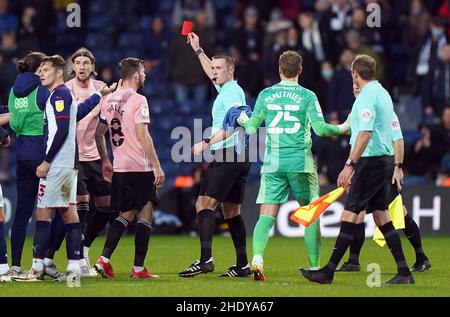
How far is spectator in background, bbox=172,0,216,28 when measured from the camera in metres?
23.6

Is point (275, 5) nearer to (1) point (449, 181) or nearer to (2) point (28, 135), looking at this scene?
(1) point (449, 181)

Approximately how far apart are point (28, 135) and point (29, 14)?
11.6m

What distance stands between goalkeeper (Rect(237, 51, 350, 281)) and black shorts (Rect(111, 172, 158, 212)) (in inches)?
44.2

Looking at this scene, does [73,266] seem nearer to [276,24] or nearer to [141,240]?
[141,240]

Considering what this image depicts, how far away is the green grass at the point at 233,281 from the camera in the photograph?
407 inches

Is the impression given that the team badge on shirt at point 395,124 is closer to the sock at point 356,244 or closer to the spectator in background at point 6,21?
the sock at point 356,244

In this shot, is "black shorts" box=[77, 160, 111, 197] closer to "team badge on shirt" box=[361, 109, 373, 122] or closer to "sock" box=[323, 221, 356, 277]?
"sock" box=[323, 221, 356, 277]

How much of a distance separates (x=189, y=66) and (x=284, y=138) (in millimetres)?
10857

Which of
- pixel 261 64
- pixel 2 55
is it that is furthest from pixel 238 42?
pixel 2 55

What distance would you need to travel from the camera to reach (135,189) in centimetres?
1182

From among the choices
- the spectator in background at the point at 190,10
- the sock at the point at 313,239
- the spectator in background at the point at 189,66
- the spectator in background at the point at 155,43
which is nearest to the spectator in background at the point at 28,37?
the spectator in background at the point at 155,43

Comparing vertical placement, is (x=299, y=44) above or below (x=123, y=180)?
above

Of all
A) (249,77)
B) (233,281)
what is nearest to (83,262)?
(233,281)
